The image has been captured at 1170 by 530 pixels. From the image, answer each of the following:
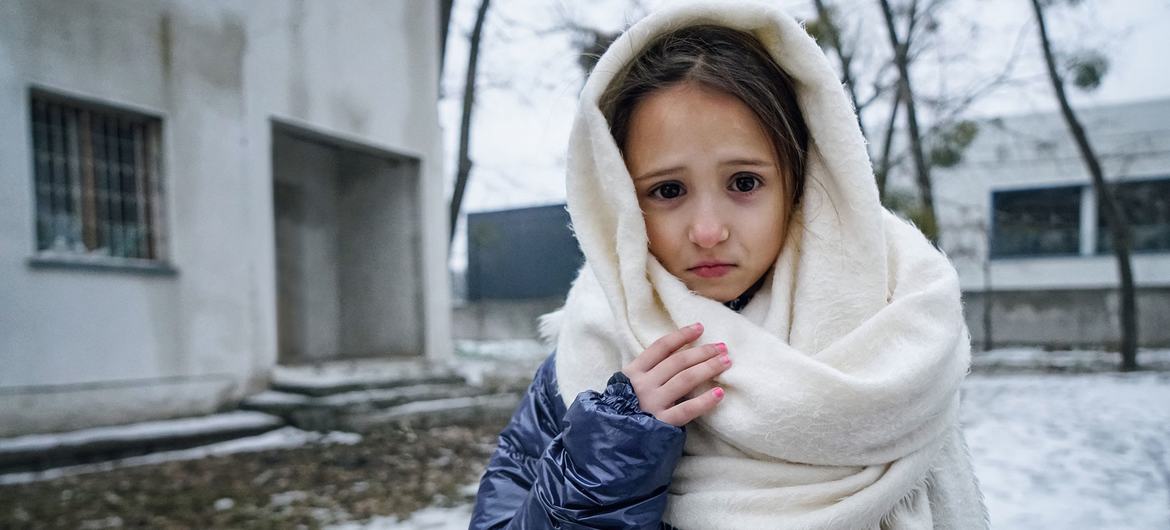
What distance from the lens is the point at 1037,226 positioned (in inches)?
615

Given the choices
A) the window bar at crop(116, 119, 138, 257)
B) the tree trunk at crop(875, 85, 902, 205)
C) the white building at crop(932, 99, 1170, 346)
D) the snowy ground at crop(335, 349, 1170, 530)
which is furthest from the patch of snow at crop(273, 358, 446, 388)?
the white building at crop(932, 99, 1170, 346)

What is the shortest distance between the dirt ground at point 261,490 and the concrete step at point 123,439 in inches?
11.4

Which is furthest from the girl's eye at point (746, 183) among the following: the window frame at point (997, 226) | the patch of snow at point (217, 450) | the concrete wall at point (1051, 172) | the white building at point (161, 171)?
the window frame at point (997, 226)

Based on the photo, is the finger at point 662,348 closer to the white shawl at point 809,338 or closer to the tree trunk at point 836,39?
the white shawl at point 809,338

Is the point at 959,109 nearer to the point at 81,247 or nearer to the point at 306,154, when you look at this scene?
the point at 306,154

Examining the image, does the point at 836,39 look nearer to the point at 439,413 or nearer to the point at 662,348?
the point at 439,413

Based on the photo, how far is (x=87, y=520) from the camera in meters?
3.49

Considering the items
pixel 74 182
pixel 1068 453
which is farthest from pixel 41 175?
pixel 1068 453

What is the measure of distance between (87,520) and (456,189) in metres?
6.87

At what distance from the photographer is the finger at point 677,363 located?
34.9 inches

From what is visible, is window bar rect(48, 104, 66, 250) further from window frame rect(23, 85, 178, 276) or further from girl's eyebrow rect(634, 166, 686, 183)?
girl's eyebrow rect(634, 166, 686, 183)

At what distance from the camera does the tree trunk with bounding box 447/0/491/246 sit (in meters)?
9.88

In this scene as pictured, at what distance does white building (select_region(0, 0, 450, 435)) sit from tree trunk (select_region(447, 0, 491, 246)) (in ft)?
5.04

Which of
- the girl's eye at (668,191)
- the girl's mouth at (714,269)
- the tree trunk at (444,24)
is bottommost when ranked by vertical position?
the girl's mouth at (714,269)
